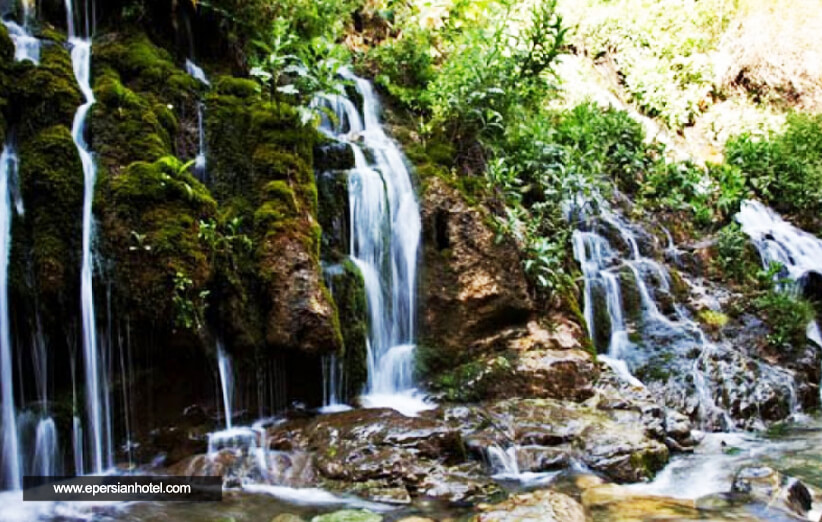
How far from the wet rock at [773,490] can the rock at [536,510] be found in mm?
1494

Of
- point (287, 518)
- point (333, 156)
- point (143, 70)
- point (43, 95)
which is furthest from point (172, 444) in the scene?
point (143, 70)

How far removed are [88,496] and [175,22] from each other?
19.5 ft

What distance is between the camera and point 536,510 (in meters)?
4.28

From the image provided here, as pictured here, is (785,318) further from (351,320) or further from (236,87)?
(236,87)

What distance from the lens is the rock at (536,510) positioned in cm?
419

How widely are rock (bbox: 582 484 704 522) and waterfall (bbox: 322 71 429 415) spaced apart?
2282 mm

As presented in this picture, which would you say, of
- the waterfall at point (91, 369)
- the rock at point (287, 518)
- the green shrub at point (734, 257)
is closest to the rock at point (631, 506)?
the rock at point (287, 518)

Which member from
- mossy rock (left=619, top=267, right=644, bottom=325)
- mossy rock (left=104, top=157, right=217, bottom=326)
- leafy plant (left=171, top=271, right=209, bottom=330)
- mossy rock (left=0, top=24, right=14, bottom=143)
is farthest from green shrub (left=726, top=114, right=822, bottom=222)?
mossy rock (left=0, top=24, right=14, bottom=143)

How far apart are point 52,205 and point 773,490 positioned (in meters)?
6.39

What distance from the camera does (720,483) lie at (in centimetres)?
545

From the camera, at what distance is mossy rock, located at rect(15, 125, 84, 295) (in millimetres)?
5188

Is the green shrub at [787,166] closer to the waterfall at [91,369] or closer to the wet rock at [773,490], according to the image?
the wet rock at [773,490]

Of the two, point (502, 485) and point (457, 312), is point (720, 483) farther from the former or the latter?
point (457, 312)

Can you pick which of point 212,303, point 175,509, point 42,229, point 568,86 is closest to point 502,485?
point 175,509
